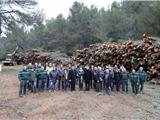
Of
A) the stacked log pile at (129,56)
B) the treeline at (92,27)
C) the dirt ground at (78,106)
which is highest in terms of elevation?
the treeline at (92,27)

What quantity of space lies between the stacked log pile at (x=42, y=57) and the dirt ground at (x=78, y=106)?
52.6 feet

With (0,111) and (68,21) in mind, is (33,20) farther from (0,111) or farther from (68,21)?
(0,111)

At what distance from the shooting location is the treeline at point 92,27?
4547cm

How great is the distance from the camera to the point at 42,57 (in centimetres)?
4391

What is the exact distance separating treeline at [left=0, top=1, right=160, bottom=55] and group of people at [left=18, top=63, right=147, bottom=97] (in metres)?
19.0

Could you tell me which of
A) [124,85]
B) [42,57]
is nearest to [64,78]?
[124,85]

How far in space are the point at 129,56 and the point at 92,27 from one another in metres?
23.1

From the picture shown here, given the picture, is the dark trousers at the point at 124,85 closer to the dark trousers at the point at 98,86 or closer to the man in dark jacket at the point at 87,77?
the dark trousers at the point at 98,86

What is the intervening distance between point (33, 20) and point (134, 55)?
48.3 ft

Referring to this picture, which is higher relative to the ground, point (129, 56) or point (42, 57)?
point (42, 57)

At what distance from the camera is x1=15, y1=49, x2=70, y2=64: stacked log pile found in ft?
133

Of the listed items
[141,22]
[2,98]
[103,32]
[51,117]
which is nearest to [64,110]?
[51,117]

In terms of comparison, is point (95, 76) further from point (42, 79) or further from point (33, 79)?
point (33, 79)

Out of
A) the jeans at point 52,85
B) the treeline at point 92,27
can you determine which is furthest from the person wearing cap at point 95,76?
the treeline at point 92,27
